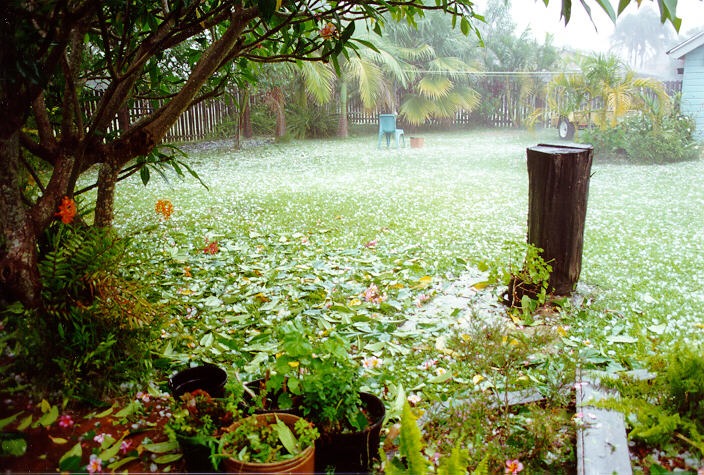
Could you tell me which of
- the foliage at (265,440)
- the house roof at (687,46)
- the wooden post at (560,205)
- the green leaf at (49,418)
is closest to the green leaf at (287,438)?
the foliage at (265,440)

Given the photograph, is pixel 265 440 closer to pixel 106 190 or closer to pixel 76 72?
pixel 106 190

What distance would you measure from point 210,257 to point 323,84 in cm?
797

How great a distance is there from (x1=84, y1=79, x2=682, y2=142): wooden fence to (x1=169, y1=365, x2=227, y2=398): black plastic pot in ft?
35.3

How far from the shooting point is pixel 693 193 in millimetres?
6207

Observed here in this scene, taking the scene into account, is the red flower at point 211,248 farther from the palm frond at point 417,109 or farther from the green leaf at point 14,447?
the palm frond at point 417,109

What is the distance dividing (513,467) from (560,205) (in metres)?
1.76

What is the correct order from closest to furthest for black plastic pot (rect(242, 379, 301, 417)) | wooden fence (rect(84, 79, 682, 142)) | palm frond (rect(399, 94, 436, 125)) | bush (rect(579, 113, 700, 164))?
black plastic pot (rect(242, 379, 301, 417)) < bush (rect(579, 113, 700, 164)) < wooden fence (rect(84, 79, 682, 142)) < palm frond (rect(399, 94, 436, 125))

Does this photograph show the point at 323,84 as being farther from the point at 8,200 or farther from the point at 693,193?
the point at 8,200

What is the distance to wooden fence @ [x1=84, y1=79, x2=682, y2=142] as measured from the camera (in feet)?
41.2

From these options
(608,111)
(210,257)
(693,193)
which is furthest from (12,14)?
(608,111)

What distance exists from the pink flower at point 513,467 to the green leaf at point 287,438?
2.13 ft

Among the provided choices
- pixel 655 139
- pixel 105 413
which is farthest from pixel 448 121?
pixel 105 413

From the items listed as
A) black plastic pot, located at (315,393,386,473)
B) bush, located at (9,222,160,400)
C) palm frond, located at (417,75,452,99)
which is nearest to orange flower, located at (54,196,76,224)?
bush, located at (9,222,160,400)

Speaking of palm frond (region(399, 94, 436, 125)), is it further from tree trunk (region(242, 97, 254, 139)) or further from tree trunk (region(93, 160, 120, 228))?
tree trunk (region(93, 160, 120, 228))
